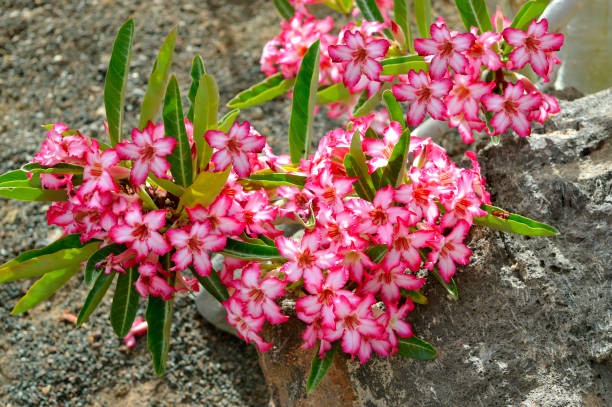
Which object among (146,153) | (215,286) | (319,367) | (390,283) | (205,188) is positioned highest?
(146,153)

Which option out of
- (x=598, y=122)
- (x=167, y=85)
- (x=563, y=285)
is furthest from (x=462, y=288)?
(x=167, y=85)

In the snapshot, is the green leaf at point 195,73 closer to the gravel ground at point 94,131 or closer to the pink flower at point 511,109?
the pink flower at point 511,109

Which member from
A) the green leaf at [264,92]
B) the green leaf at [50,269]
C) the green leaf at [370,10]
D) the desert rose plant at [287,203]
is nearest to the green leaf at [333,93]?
the green leaf at [264,92]

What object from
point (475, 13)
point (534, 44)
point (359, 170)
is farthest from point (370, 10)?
point (359, 170)

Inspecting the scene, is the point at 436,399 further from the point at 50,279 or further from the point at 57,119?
the point at 57,119

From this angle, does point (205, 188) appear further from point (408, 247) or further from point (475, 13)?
point (475, 13)

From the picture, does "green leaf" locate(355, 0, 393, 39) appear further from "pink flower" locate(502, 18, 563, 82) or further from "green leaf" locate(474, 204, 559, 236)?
"green leaf" locate(474, 204, 559, 236)
